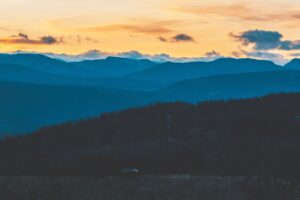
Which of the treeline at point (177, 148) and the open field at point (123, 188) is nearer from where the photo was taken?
the open field at point (123, 188)

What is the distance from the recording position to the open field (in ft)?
→ 238

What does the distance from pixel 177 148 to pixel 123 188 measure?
192 feet

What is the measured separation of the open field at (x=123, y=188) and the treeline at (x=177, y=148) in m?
5.86

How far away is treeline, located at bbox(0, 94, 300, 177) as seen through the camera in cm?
10169

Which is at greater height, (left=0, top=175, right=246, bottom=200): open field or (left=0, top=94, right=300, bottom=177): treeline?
(left=0, top=175, right=246, bottom=200): open field

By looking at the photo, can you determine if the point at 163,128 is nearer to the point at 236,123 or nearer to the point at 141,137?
the point at 141,137

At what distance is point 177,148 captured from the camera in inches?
5315

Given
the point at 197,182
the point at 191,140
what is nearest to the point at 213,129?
the point at 191,140

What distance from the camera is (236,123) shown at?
175 meters

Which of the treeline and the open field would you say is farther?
the treeline

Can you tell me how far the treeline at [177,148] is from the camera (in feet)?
334

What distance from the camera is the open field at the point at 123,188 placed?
72500 mm

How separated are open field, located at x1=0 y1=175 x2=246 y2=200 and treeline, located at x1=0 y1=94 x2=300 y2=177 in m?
5.86

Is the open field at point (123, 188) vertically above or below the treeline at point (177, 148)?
above
